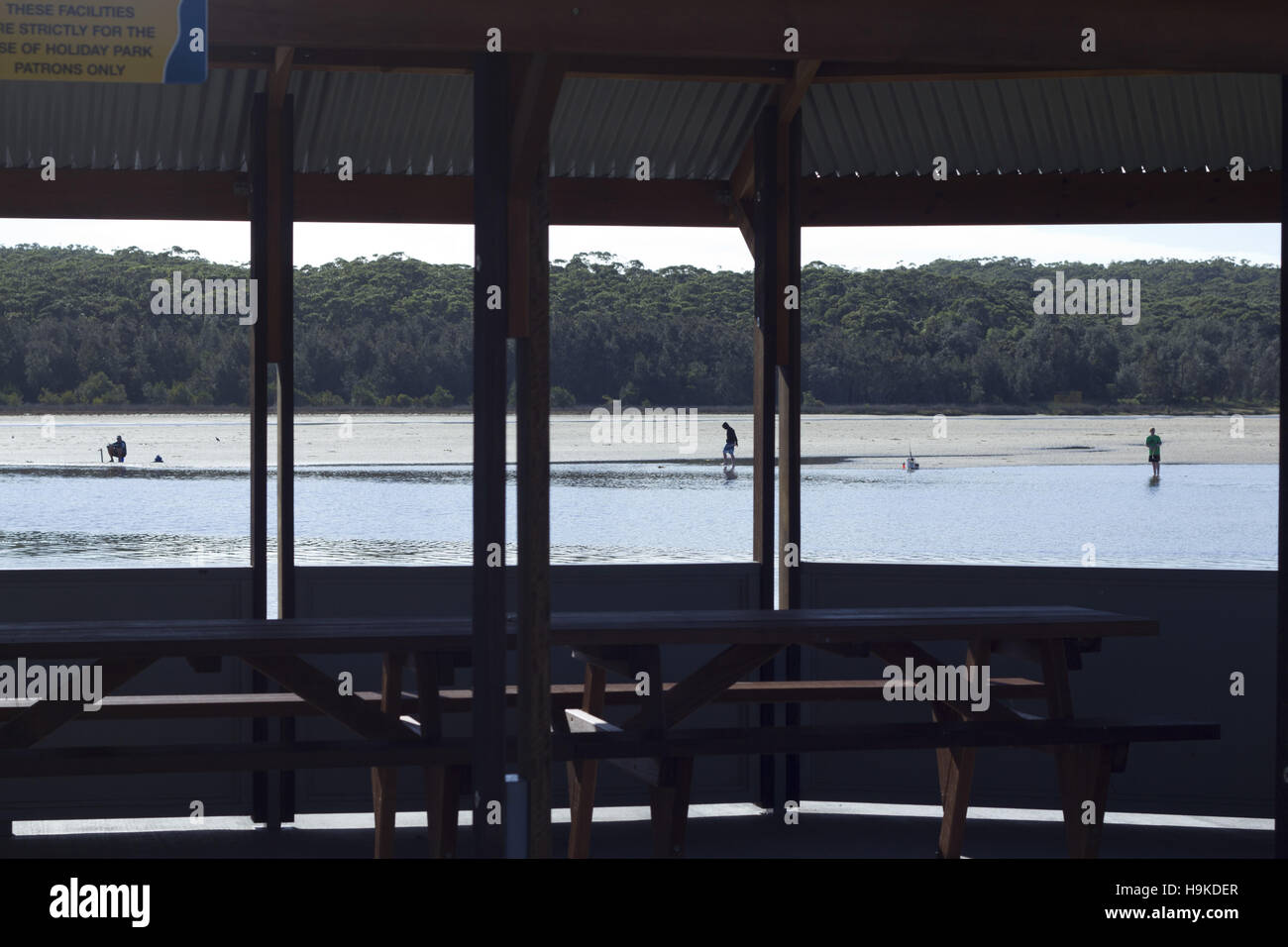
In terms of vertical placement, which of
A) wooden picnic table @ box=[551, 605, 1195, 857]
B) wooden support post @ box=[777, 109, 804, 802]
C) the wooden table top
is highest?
wooden support post @ box=[777, 109, 804, 802]

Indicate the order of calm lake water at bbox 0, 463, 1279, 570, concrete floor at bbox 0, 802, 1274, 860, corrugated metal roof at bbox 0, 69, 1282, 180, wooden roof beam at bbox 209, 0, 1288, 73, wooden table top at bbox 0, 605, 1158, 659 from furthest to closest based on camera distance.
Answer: calm lake water at bbox 0, 463, 1279, 570 → corrugated metal roof at bbox 0, 69, 1282, 180 → concrete floor at bbox 0, 802, 1274, 860 → wooden table top at bbox 0, 605, 1158, 659 → wooden roof beam at bbox 209, 0, 1288, 73

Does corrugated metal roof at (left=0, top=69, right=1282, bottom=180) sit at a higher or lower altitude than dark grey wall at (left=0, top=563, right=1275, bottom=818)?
higher

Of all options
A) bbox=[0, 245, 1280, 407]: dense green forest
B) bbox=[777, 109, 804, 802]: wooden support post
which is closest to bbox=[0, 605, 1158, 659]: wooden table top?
bbox=[777, 109, 804, 802]: wooden support post

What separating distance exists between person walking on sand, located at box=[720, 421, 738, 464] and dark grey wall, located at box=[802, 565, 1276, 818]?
55163 mm

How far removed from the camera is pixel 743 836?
564 centimetres

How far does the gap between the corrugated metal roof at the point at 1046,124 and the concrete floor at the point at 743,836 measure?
2.98 m

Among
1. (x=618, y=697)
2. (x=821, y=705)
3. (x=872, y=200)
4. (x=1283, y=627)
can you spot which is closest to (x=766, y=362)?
(x=872, y=200)

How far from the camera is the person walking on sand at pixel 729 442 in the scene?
6220cm

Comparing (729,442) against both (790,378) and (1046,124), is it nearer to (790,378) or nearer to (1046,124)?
(1046,124)

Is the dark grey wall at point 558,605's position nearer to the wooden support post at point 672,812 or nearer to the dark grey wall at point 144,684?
the dark grey wall at point 144,684

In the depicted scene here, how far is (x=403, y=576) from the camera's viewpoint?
589 centimetres

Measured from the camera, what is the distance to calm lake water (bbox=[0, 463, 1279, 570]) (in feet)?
176

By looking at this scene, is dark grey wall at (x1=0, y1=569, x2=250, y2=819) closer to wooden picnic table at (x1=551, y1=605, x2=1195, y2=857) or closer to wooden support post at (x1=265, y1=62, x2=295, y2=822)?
wooden support post at (x1=265, y1=62, x2=295, y2=822)

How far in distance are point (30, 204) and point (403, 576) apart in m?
2.24
